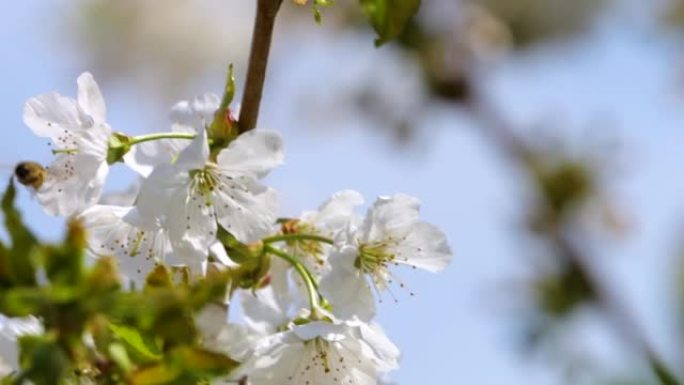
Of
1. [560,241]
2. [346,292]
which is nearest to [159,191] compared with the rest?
[346,292]

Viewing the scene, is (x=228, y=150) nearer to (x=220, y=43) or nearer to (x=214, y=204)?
(x=214, y=204)

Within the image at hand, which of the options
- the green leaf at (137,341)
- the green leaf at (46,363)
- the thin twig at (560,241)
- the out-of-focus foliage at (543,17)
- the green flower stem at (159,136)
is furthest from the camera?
the out-of-focus foliage at (543,17)

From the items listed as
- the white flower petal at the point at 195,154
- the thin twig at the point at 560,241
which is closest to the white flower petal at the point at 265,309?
the white flower petal at the point at 195,154

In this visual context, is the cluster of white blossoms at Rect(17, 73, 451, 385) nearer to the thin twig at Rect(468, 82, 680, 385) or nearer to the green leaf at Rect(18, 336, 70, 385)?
the green leaf at Rect(18, 336, 70, 385)

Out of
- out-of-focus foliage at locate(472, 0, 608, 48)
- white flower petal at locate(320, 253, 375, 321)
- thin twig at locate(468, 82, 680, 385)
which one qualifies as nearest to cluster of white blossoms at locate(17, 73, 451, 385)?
white flower petal at locate(320, 253, 375, 321)

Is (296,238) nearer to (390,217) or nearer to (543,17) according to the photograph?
(390,217)

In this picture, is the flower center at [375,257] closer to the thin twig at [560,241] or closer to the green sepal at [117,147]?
the green sepal at [117,147]
